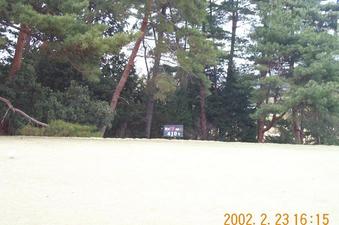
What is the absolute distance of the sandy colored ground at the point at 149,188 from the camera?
384cm

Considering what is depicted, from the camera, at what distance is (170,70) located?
23.3 m

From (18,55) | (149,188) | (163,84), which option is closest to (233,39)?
(163,84)

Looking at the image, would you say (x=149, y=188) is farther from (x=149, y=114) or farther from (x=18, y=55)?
(x=149, y=114)

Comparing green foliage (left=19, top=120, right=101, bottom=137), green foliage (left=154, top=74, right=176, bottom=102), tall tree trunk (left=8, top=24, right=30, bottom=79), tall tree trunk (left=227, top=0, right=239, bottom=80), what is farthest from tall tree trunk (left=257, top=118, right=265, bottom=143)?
tall tree trunk (left=8, top=24, right=30, bottom=79)

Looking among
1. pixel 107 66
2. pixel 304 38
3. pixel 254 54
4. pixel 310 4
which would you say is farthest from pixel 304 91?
pixel 107 66

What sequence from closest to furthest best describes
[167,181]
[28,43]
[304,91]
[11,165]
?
[167,181], [11,165], [28,43], [304,91]

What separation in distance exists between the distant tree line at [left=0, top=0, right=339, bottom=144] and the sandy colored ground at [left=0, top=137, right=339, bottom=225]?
18.6 feet

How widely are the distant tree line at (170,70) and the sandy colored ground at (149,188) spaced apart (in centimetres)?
567

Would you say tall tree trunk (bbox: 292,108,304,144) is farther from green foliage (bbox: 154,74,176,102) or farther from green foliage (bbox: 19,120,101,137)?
green foliage (bbox: 19,120,101,137)

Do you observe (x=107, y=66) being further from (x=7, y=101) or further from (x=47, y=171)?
(x=47, y=171)

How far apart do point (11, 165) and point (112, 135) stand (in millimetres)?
16942

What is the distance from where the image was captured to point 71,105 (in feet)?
52.6

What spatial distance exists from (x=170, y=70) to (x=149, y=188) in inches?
732

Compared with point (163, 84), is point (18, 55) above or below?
above
